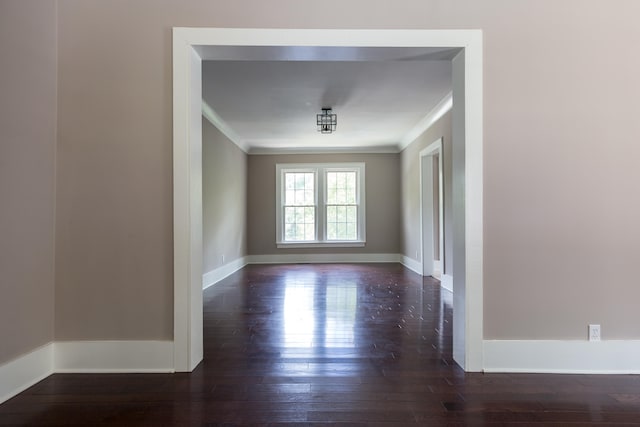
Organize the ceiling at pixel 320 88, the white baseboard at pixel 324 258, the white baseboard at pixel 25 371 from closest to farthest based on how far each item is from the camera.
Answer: the white baseboard at pixel 25 371, the ceiling at pixel 320 88, the white baseboard at pixel 324 258

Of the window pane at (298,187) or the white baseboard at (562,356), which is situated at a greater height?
the window pane at (298,187)

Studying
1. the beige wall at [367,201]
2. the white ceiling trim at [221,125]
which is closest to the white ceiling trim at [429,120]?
the beige wall at [367,201]

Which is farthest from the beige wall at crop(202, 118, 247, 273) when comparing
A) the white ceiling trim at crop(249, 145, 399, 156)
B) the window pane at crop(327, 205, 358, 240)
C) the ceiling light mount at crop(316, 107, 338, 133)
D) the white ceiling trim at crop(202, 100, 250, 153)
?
the window pane at crop(327, 205, 358, 240)

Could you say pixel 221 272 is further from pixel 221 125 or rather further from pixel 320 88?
pixel 320 88

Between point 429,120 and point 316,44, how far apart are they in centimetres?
394

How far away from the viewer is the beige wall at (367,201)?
8.65 metres

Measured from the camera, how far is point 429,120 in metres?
5.90

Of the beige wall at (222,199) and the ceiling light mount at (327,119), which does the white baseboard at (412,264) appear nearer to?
the ceiling light mount at (327,119)

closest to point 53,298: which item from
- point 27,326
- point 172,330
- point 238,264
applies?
point 27,326

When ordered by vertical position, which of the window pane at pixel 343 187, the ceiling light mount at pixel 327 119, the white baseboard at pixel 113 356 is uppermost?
the ceiling light mount at pixel 327 119

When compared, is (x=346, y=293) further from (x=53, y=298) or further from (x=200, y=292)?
(x=53, y=298)

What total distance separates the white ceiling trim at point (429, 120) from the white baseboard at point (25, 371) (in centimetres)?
471

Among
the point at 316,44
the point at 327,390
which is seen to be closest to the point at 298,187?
the point at 316,44

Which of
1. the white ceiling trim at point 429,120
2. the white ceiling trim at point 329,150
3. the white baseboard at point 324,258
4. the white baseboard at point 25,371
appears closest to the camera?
the white baseboard at point 25,371
